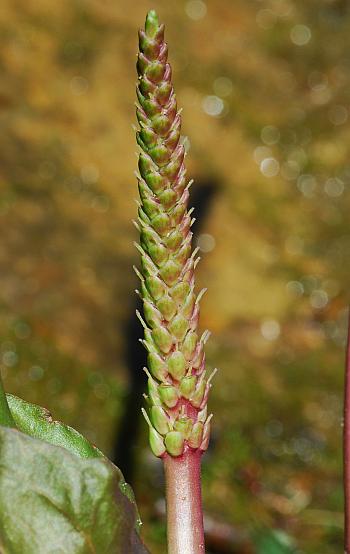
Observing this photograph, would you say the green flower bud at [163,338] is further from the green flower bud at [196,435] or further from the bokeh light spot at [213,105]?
the bokeh light spot at [213,105]

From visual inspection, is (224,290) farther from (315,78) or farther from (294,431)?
(315,78)

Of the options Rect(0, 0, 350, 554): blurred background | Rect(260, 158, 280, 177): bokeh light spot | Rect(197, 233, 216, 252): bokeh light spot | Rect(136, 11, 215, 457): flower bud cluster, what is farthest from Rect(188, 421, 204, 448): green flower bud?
Rect(260, 158, 280, 177): bokeh light spot

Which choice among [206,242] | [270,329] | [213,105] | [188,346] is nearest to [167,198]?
[188,346]

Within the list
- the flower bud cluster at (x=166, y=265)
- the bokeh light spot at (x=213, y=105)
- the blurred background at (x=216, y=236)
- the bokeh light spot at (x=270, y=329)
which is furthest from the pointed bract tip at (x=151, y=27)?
the bokeh light spot at (x=213, y=105)

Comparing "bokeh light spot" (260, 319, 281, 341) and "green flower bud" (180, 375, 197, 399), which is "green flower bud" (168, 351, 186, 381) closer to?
"green flower bud" (180, 375, 197, 399)

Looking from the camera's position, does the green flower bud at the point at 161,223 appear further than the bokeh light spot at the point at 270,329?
No

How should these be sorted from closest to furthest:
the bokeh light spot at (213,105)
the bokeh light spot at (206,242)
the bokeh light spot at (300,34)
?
the bokeh light spot at (206,242), the bokeh light spot at (213,105), the bokeh light spot at (300,34)

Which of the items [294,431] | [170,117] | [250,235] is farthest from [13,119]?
[170,117]
